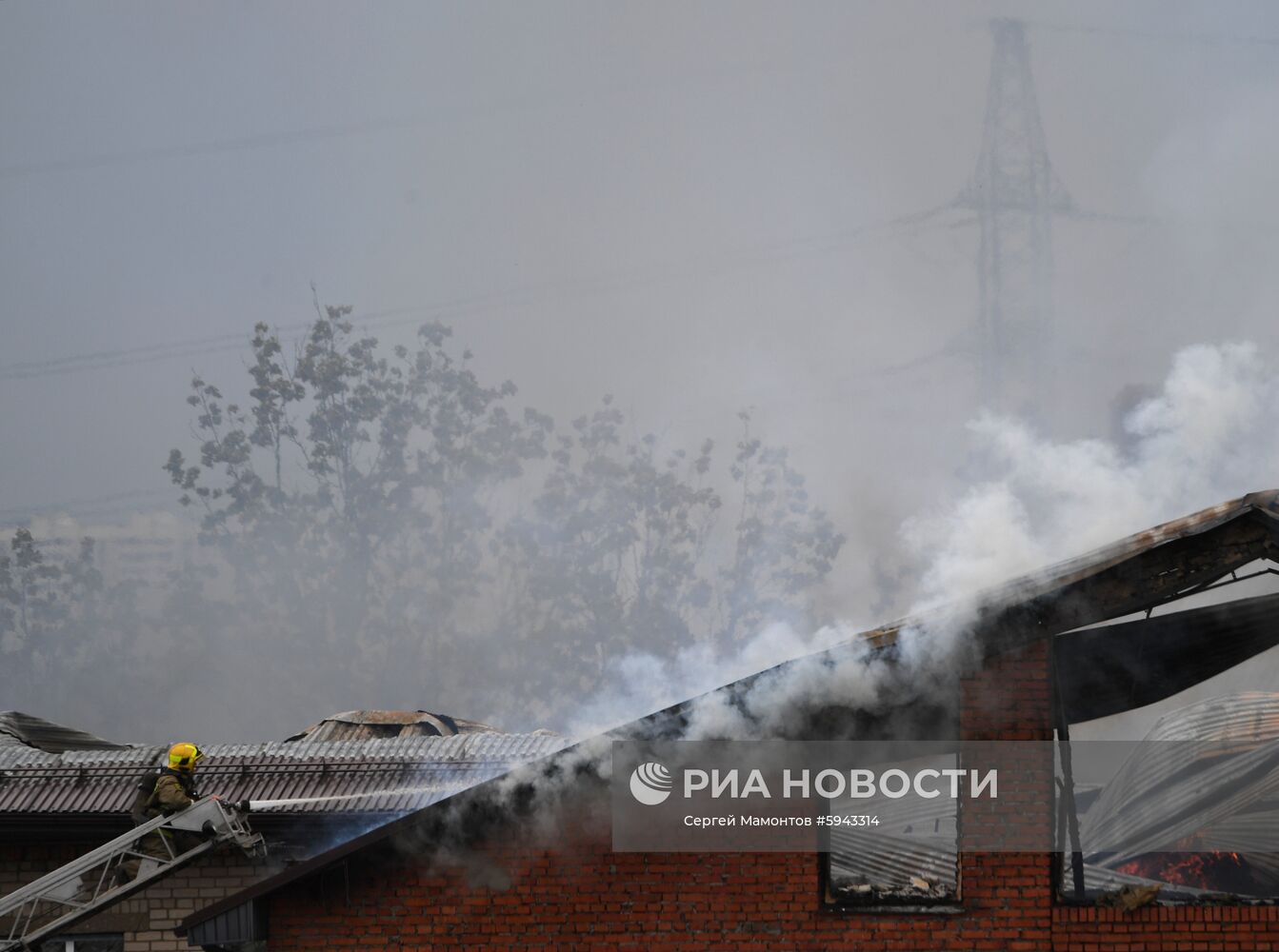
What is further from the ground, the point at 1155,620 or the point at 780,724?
the point at 1155,620

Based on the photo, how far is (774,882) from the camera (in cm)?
928

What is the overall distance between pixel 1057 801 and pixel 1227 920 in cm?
142

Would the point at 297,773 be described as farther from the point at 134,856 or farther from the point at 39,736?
the point at 39,736

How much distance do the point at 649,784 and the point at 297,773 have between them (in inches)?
230

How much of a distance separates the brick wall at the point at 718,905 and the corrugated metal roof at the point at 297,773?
325 centimetres

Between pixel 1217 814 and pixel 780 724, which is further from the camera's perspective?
pixel 1217 814

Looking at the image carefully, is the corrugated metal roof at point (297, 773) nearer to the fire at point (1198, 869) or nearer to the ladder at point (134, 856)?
the ladder at point (134, 856)

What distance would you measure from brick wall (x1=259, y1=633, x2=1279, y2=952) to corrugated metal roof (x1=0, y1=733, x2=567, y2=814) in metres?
3.25

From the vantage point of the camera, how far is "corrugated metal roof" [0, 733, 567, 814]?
13.0 metres

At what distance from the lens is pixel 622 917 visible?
30.7 ft

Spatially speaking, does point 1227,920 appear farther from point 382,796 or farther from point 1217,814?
point 382,796

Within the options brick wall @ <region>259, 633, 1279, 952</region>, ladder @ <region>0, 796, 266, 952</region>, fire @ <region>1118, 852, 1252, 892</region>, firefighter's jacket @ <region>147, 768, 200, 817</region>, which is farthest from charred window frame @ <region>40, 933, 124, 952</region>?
fire @ <region>1118, 852, 1252, 892</region>

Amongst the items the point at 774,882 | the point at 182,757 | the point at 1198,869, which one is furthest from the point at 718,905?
the point at 182,757

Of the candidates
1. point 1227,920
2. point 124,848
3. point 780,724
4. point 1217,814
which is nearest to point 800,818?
point 780,724
